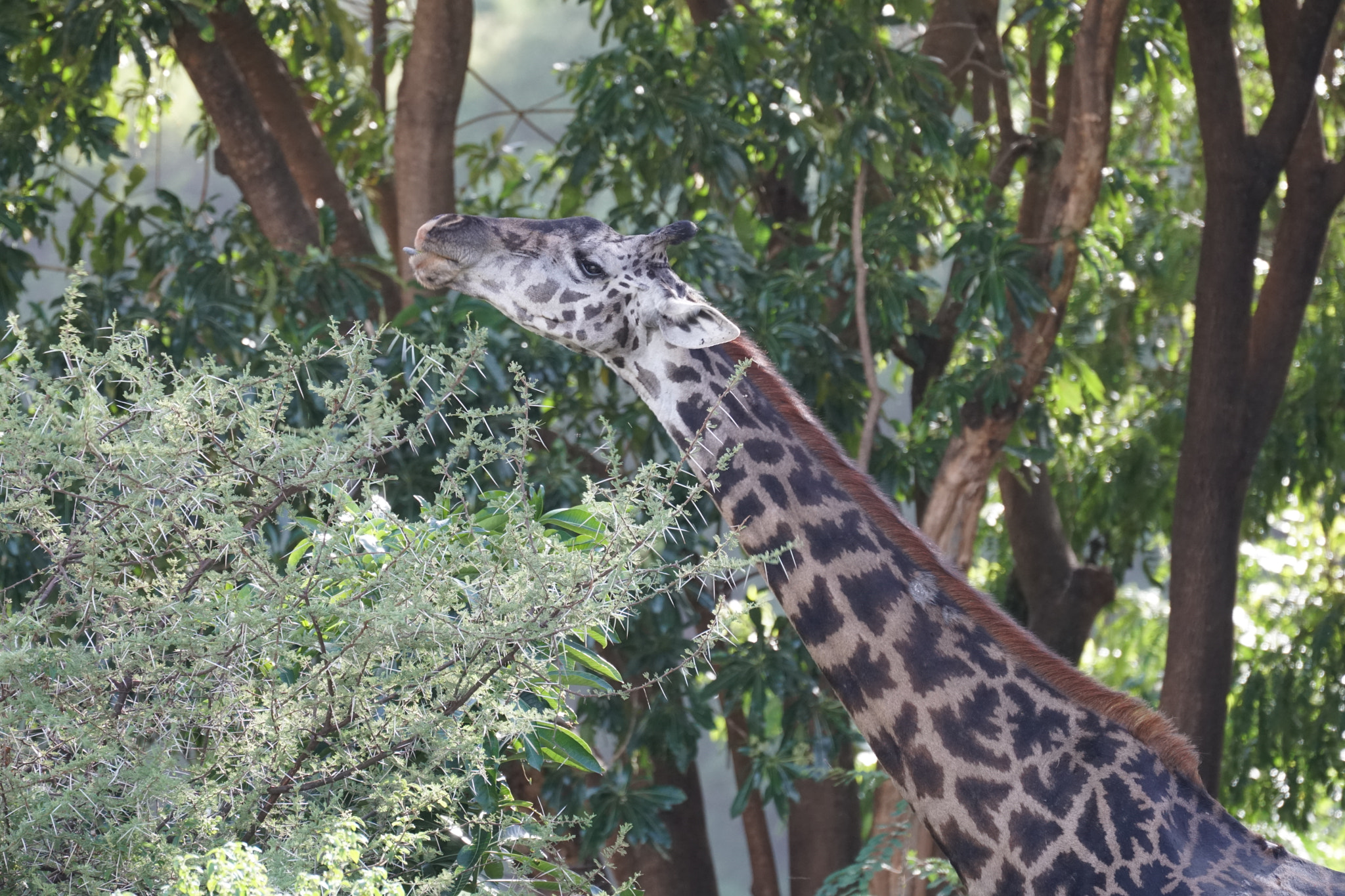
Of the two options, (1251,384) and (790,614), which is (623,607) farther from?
(1251,384)

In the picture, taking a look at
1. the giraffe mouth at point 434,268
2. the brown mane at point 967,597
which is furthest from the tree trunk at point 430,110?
the brown mane at point 967,597

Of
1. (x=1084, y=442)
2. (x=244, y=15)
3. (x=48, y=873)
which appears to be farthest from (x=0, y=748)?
(x=1084, y=442)

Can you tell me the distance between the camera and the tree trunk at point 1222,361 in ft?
15.2

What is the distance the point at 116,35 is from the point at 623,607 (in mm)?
3419

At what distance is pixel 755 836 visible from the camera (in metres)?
5.70

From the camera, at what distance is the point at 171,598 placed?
1870 mm

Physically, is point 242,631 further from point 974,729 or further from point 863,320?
point 863,320

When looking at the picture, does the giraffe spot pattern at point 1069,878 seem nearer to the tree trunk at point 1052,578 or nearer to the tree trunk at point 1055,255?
the tree trunk at point 1055,255

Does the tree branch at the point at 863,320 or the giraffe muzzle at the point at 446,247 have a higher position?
the tree branch at the point at 863,320

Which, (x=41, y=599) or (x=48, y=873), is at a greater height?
(x=41, y=599)

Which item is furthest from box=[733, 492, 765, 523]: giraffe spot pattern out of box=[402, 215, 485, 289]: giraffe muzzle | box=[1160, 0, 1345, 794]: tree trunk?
box=[1160, 0, 1345, 794]: tree trunk

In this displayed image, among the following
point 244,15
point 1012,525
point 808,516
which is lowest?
point 808,516

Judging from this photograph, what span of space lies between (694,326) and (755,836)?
147 inches

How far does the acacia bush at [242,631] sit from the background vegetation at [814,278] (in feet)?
5.65
